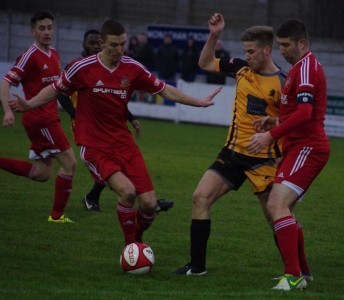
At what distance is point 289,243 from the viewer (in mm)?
7719

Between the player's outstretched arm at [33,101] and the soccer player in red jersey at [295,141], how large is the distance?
198 centimetres

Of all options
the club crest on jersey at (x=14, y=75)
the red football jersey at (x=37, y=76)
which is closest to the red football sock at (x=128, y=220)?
the club crest on jersey at (x=14, y=75)

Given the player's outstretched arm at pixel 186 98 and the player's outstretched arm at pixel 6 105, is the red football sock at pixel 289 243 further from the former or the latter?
the player's outstretched arm at pixel 6 105

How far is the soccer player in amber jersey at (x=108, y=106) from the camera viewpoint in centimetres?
859

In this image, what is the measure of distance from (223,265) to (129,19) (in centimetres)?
2703

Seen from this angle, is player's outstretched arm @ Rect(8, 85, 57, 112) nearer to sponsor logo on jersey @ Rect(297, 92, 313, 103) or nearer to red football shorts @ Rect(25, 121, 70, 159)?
red football shorts @ Rect(25, 121, 70, 159)

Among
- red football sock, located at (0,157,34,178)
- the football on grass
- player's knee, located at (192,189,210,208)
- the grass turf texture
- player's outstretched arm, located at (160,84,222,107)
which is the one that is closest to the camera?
the grass turf texture

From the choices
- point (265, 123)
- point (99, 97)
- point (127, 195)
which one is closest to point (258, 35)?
point (265, 123)

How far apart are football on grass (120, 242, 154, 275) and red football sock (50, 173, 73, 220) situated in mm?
2803

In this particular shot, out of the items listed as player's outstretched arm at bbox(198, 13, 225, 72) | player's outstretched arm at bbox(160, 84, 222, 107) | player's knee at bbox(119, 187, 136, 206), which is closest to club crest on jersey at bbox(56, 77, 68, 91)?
player's outstretched arm at bbox(160, 84, 222, 107)

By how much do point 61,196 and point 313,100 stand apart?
4120 mm

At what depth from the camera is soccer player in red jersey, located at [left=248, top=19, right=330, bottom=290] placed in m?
7.68

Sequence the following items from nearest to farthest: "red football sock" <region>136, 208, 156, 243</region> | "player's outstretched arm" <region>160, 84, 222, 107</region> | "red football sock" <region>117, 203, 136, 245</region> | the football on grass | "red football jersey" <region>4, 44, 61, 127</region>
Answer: the football on grass
"red football sock" <region>117, 203, 136, 245</region>
"player's outstretched arm" <region>160, 84, 222, 107</region>
"red football sock" <region>136, 208, 156, 243</region>
"red football jersey" <region>4, 44, 61, 127</region>

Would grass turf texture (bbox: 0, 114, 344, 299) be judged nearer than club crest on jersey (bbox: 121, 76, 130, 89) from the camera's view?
Yes
